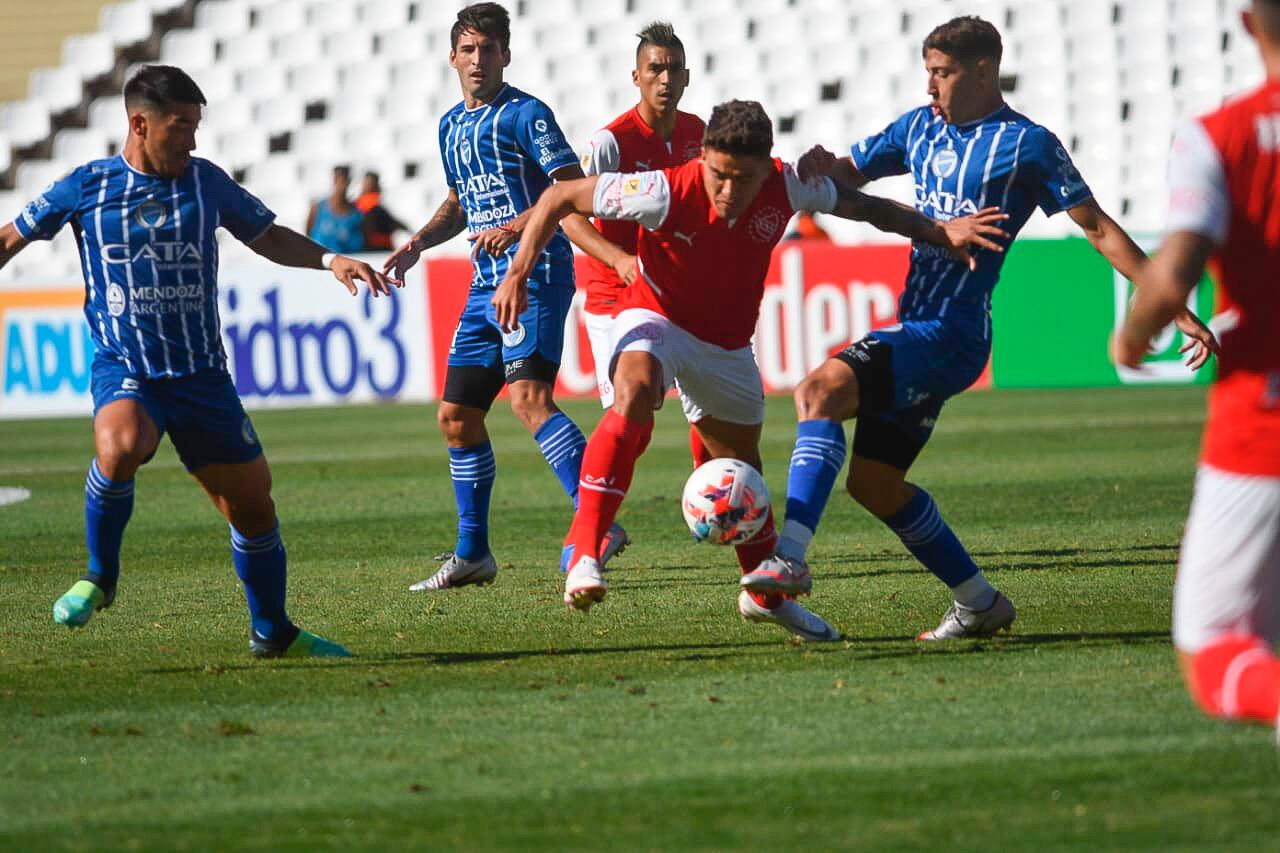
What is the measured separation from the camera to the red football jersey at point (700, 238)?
5.95 m

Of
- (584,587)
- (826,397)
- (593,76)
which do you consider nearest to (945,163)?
(826,397)

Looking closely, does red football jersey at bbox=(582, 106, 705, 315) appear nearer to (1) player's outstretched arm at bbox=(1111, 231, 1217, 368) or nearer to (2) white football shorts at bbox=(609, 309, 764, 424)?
(2) white football shorts at bbox=(609, 309, 764, 424)

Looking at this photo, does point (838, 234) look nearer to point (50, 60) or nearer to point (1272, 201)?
A: point (50, 60)

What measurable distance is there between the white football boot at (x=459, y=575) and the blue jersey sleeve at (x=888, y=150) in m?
2.49

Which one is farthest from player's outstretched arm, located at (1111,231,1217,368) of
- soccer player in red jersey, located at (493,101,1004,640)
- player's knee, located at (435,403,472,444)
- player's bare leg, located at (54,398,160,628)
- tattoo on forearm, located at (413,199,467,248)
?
tattoo on forearm, located at (413,199,467,248)

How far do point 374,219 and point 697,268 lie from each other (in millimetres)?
13614

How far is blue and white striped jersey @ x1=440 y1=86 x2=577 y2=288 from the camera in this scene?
316 inches

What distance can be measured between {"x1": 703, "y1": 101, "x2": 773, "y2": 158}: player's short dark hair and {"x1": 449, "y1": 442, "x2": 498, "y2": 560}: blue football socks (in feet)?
8.64

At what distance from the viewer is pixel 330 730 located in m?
4.94

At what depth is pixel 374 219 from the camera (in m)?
19.3

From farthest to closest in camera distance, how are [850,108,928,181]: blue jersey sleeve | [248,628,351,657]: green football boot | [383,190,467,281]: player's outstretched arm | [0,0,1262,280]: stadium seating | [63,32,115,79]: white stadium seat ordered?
1. [63,32,115,79]: white stadium seat
2. [0,0,1262,280]: stadium seating
3. [383,190,467,281]: player's outstretched arm
4. [850,108,928,181]: blue jersey sleeve
5. [248,628,351,657]: green football boot

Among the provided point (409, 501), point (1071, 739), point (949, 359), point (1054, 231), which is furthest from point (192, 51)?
point (1071, 739)

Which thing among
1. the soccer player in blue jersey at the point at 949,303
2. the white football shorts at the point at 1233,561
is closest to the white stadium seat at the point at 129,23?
the soccer player in blue jersey at the point at 949,303

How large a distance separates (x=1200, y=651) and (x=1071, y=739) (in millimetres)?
1047
